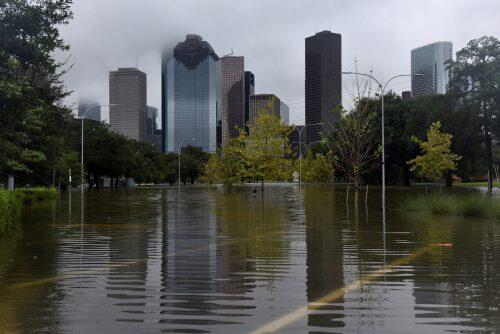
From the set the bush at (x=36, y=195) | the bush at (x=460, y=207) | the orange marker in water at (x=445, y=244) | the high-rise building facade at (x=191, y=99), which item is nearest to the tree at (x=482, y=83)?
the bush at (x=460, y=207)

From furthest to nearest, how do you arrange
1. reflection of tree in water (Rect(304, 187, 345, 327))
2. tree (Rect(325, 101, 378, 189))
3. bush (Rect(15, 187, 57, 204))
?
1. bush (Rect(15, 187, 57, 204))
2. tree (Rect(325, 101, 378, 189))
3. reflection of tree in water (Rect(304, 187, 345, 327))

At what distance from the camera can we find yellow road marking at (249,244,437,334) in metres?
5.54

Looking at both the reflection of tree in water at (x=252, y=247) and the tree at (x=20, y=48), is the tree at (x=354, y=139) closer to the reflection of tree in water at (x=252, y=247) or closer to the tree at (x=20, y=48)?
the reflection of tree in water at (x=252, y=247)

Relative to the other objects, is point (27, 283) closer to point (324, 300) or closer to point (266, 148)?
point (324, 300)

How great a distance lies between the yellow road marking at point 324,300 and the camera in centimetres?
554

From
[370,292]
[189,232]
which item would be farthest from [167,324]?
[189,232]

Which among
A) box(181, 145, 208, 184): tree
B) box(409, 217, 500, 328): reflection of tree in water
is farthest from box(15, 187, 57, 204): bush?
box(181, 145, 208, 184): tree

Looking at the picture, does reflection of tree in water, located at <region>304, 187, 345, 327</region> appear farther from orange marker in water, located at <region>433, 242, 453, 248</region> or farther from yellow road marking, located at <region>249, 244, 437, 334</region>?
orange marker in water, located at <region>433, 242, 453, 248</region>

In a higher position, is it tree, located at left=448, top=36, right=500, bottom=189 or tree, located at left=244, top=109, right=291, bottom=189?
tree, located at left=448, top=36, right=500, bottom=189

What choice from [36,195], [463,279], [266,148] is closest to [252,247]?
[463,279]

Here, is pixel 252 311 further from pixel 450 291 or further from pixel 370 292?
pixel 450 291

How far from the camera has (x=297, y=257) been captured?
10656mm

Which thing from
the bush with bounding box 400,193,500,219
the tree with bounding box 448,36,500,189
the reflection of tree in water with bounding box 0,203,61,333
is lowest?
the reflection of tree in water with bounding box 0,203,61,333

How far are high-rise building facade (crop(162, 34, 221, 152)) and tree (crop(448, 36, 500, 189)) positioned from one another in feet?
302
